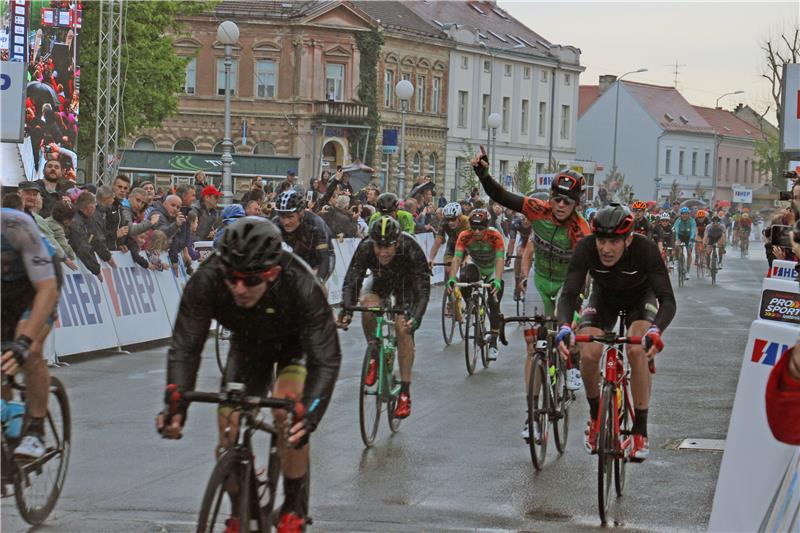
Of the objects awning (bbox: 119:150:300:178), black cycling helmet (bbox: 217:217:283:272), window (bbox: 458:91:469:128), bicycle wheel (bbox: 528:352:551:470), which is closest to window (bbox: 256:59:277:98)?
window (bbox: 458:91:469:128)

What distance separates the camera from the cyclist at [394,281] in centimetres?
1109

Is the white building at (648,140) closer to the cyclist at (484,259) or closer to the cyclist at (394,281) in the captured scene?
the cyclist at (484,259)

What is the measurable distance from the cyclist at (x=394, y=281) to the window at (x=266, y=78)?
205 ft

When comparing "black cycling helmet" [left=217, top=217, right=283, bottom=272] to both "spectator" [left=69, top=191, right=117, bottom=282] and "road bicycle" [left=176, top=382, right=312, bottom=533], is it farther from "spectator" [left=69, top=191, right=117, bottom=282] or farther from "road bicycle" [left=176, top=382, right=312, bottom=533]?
"spectator" [left=69, top=191, right=117, bottom=282]

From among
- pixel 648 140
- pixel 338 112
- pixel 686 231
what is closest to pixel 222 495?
pixel 686 231

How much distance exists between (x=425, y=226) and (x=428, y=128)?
1878 inches

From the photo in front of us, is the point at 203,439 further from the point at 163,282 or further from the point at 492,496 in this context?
the point at 163,282

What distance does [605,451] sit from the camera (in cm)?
839

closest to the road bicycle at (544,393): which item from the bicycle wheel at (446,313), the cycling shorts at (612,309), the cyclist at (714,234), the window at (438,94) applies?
the cycling shorts at (612,309)

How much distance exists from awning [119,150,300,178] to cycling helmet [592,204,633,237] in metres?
34.7

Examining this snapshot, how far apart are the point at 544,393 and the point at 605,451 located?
6.25ft

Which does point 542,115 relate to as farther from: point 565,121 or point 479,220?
point 479,220

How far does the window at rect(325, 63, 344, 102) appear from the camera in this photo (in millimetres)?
73562

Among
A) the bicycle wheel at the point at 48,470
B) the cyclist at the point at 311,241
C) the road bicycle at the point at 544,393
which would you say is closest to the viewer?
the bicycle wheel at the point at 48,470
